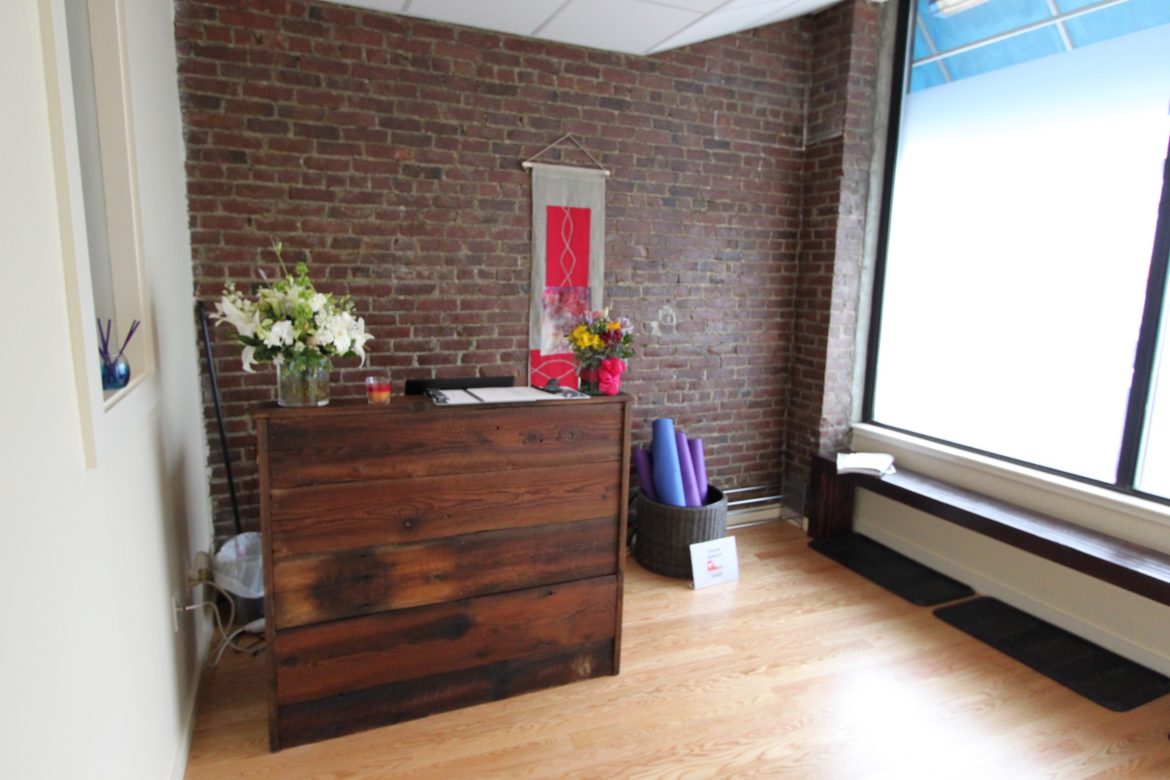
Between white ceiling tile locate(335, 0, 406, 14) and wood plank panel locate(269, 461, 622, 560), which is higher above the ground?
white ceiling tile locate(335, 0, 406, 14)

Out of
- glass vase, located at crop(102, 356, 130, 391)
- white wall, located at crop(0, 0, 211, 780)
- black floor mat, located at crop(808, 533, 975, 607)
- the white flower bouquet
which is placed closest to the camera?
white wall, located at crop(0, 0, 211, 780)

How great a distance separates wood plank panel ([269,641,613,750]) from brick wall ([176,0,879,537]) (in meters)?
1.31

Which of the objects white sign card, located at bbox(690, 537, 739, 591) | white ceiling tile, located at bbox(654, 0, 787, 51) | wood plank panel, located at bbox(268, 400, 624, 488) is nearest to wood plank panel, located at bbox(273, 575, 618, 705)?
wood plank panel, located at bbox(268, 400, 624, 488)

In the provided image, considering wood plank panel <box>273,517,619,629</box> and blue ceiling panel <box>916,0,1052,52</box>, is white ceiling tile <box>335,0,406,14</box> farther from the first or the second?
blue ceiling panel <box>916,0,1052,52</box>

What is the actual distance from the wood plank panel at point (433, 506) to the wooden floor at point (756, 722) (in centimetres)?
70

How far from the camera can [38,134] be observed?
3.72 ft

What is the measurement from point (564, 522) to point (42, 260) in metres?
1.78

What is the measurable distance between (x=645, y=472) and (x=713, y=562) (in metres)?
0.62

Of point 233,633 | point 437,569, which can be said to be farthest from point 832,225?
point 233,633

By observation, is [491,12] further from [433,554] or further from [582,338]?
[433,554]

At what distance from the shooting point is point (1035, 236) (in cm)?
326

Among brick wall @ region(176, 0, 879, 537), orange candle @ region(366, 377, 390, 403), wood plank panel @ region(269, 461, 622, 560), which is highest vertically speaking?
brick wall @ region(176, 0, 879, 537)

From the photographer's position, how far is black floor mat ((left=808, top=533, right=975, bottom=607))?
11.1 feet

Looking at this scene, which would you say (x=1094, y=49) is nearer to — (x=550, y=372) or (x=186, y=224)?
(x=550, y=372)
